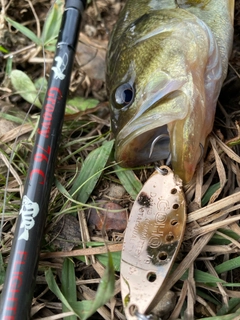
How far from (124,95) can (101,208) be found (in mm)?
595

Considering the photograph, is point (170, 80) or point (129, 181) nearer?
point (170, 80)

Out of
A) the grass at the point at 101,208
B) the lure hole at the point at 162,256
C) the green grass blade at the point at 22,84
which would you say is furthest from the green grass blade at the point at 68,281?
the green grass blade at the point at 22,84

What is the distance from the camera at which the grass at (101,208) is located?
187 cm

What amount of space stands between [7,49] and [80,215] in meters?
1.52

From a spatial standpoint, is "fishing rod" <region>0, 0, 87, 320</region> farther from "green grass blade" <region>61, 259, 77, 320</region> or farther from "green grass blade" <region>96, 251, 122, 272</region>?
"green grass blade" <region>96, 251, 122, 272</region>

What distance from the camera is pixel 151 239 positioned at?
1885 millimetres

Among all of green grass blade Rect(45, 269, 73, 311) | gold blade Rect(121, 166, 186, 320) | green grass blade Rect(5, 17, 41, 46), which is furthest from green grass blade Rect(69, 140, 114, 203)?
green grass blade Rect(5, 17, 41, 46)

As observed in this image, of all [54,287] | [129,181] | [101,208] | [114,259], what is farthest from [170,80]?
[54,287]

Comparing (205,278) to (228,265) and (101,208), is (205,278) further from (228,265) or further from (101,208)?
(101,208)

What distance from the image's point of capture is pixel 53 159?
2.10 m

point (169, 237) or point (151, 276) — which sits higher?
point (169, 237)

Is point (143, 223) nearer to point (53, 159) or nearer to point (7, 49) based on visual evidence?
point (53, 159)

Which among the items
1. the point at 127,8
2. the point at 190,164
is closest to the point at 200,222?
the point at 190,164

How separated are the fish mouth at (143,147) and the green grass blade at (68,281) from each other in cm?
59
